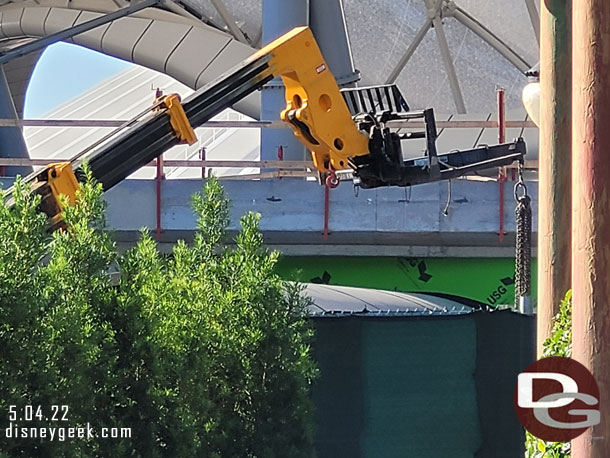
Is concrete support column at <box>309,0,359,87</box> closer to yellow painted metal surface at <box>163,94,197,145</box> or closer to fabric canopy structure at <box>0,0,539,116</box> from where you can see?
yellow painted metal surface at <box>163,94,197,145</box>

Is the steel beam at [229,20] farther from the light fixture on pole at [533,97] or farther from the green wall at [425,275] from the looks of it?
the light fixture on pole at [533,97]

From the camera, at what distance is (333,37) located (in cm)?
1609

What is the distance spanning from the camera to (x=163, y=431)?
6629 millimetres

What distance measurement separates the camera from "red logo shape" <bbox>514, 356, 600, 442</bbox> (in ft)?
20.5

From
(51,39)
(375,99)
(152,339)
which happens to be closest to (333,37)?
(375,99)

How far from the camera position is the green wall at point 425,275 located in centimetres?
1605

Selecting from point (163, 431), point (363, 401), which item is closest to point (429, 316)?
point (363, 401)

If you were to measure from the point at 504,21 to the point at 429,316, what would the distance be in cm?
1764

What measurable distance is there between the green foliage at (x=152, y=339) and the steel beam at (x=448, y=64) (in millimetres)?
20108

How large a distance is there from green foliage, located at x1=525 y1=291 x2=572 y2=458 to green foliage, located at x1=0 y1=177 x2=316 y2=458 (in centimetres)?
137

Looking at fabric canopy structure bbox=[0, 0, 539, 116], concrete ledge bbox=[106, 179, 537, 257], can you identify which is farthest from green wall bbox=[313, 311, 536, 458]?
fabric canopy structure bbox=[0, 0, 539, 116]

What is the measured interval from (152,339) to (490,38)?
2156 centimetres

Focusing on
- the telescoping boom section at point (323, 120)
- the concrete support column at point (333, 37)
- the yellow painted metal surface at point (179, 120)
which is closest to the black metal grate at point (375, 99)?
the telescoping boom section at point (323, 120)

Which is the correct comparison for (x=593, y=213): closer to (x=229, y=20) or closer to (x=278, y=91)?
(x=278, y=91)
